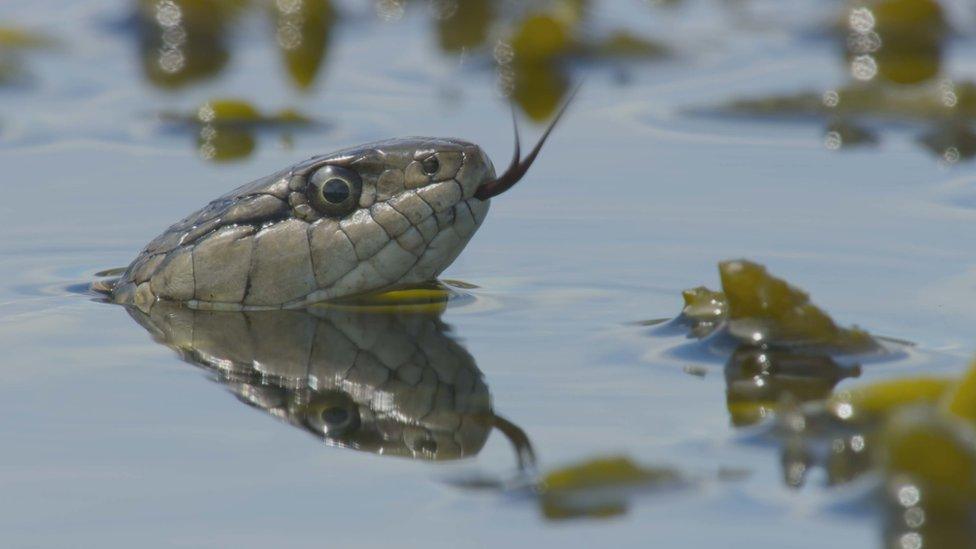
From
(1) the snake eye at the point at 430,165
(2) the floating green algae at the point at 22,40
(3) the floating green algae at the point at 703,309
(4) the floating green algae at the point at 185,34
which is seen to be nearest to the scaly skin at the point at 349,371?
(1) the snake eye at the point at 430,165

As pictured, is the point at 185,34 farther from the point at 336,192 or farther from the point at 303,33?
the point at 336,192

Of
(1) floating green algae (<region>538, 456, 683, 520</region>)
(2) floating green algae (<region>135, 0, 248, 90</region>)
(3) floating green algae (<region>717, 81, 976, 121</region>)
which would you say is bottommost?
(2) floating green algae (<region>135, 0, 248, 90</region>)

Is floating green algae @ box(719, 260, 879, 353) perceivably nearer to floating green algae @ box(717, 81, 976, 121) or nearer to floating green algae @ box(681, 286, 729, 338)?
floating green algae @ box(681, 286, 729, 338)

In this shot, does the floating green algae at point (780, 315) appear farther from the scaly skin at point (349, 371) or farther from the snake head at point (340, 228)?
the snake head at point (340, 228)

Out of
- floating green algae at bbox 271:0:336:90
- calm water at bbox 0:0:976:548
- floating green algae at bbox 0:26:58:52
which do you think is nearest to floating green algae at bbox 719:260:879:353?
calm water at bbox 0:0:976:548

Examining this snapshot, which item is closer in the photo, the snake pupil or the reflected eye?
the reflected eye

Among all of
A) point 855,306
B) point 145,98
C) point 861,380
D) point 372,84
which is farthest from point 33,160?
point 861,380
